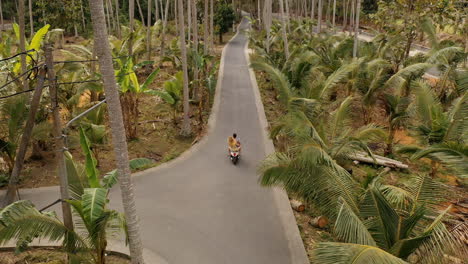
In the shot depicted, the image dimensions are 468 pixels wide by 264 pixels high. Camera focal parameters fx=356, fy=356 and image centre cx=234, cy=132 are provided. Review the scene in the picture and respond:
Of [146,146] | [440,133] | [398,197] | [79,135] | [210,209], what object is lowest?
[210,209]

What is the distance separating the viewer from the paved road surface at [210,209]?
25.3 feet

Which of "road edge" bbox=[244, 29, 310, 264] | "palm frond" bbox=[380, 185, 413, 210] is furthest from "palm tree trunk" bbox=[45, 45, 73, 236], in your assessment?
"palm frond" bbox=[380, 185, 413, 210]

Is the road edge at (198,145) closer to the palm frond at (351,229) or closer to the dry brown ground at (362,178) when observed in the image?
the dry brown ground at (362,178)

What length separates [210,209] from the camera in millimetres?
9227

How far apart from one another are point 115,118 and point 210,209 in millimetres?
4782

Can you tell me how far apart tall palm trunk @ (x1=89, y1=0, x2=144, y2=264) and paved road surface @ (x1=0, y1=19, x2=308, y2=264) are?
2.14 meters

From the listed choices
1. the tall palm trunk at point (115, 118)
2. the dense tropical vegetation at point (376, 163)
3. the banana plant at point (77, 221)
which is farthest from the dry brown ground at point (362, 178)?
the banana plant at point (77, 221)

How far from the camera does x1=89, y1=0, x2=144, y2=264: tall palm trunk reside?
15.4ft

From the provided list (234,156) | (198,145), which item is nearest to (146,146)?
(198,145)

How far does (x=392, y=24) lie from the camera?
19672 mm

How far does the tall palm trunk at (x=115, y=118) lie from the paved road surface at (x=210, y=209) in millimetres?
2137

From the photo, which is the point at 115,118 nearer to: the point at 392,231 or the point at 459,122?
the point at 392,231

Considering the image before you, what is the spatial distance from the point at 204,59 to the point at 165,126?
5.41 m

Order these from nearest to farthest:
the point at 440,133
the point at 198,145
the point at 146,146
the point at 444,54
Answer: the point at 440,133 → the point at 146,146 → the point at 198,145 → the point at 444,54
